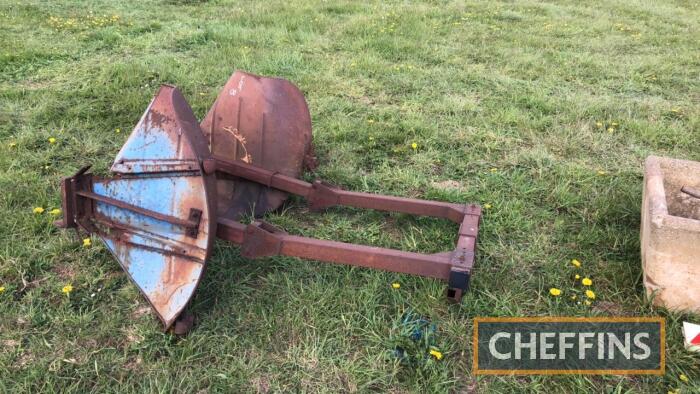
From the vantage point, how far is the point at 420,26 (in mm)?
7492

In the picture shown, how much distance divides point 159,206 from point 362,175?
175 cm

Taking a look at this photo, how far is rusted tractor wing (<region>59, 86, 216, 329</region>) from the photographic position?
230 cm

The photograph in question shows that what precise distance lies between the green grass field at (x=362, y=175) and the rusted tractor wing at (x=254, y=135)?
0.25 meters

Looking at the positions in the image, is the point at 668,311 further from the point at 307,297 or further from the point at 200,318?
the point at 200,318

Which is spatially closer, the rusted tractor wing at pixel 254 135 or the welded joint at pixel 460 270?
the welded joint at pixel 460 270

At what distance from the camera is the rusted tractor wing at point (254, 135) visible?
325 cm

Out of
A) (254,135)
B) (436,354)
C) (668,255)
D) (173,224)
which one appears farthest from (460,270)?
(254,135)

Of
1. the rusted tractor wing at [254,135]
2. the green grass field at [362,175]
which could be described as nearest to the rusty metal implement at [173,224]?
the green grass field at [362,175]

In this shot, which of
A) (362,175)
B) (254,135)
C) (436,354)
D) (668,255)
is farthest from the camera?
(362,175)

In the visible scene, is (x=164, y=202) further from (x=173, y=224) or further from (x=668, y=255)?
(x=668, y=255)

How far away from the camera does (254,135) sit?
10.7 feet

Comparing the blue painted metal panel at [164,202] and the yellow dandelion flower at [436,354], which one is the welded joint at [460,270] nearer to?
the yellow dandelion flower at [436,354]

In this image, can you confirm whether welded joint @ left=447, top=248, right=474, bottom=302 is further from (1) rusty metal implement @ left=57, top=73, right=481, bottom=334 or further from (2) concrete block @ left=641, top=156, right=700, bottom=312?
(2) concrete block @ left=641, top=156, right=700, bottom=312

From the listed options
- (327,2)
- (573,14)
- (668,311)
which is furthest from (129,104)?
(573,14)
